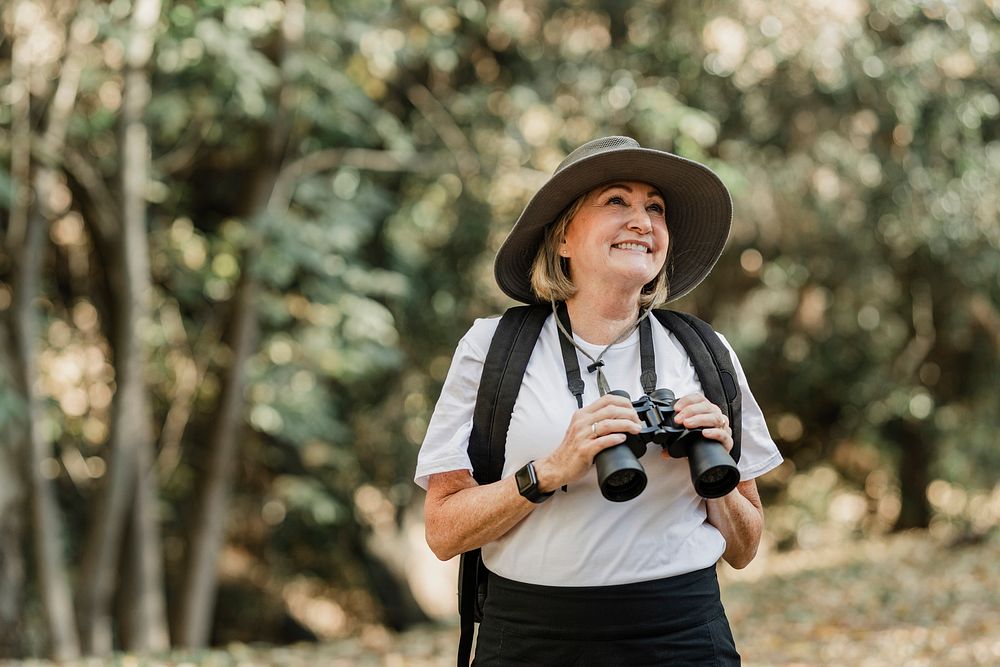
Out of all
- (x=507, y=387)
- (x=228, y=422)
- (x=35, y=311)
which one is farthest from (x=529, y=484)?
(x=228, y=422)

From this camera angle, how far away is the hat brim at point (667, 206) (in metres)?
2.28

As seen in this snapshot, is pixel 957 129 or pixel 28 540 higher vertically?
pixel 957 129

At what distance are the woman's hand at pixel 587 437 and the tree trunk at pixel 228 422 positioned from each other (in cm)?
613

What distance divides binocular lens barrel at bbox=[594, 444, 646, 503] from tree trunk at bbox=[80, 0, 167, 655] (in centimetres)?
631

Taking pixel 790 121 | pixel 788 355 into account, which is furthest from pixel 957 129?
pixel 788 355

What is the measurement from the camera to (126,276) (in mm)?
7727

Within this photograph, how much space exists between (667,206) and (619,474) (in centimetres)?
79

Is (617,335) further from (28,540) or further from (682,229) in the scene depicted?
(28,540)

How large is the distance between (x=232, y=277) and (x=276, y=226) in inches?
27.7

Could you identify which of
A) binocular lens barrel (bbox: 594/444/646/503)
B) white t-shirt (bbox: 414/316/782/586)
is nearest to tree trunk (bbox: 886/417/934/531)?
white t-shirt (bbox: 414/316/782/586)

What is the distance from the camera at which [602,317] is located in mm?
2268

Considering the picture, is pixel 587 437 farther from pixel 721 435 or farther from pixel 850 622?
pixel 850 622

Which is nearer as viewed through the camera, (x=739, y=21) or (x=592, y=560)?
(x=592, y=560)

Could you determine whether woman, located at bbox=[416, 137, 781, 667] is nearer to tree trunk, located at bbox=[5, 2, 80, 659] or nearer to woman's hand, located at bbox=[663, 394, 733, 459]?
woman's hand, located at bbox=[663, 394, 733, 459]
